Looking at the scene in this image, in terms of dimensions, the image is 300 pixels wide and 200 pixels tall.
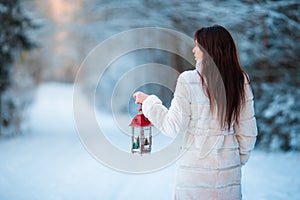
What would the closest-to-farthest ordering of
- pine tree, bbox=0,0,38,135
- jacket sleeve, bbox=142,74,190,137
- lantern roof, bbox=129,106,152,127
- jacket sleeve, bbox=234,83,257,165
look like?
jacket sleeve, bbox=142,74,190,137
jacket sleeve, bbox=234,83,257,165
lantern roof, bbox=129,106,152,127
pine tree, bbox=0,0,38,135

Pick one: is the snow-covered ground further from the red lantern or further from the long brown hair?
the long brown hair

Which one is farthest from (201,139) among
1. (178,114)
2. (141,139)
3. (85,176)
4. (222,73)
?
(85,176)

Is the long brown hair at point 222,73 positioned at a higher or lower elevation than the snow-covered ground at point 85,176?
higher

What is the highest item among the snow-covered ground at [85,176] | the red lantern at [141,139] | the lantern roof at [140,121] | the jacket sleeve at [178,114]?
the jacket sleeve at [178,114]

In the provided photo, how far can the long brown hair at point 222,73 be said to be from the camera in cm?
222

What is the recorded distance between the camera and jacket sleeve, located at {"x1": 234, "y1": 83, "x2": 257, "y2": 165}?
231cm

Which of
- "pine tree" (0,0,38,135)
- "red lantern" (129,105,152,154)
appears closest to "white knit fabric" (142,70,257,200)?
"red lantern" (129,105,152,154)

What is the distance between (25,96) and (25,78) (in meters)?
0.64

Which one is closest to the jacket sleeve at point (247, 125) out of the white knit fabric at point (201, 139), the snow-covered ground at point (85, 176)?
the white knit fabric at point (201, 139)

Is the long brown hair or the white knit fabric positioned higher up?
the long brown hair

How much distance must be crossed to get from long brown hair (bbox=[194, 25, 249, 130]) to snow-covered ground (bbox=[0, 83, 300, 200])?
2552 millimetres

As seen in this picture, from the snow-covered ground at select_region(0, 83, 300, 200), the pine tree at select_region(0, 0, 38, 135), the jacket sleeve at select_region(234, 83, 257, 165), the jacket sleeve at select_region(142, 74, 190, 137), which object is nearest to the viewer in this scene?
the jacket sleeve at select_region(142, 74, 190, 137)

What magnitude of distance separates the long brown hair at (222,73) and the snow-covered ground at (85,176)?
255cm

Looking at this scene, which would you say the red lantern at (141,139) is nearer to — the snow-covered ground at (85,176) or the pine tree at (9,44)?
the snow-covered ground at (85,176)
